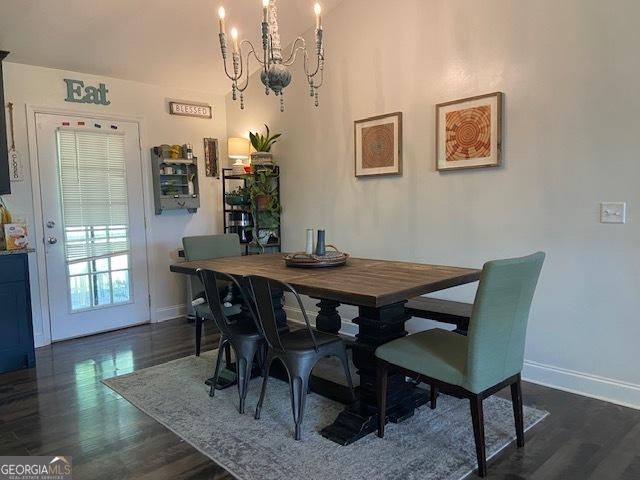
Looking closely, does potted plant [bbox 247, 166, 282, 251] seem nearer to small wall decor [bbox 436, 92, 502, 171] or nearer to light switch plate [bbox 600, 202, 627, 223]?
small wall decor [bbox 436, 92, 502, 171]

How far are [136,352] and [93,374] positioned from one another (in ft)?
1.68

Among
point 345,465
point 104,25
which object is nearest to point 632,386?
point 345,465

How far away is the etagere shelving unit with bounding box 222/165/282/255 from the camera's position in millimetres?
4859

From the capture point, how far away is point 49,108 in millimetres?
4211

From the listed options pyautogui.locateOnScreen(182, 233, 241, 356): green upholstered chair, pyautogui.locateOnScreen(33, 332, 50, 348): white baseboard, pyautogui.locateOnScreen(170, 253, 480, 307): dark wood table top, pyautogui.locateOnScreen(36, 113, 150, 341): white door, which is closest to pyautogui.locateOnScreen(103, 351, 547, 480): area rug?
pyautogui.locateOnScreen(182, 233, 241, 356): green upholstered chair

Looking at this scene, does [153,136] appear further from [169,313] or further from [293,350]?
[293,350]

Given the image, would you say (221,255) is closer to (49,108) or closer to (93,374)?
(93,374)

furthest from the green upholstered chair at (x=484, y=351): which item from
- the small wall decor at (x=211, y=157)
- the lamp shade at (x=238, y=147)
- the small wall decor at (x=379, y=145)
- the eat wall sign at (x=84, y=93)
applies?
the eat wall sign at (x=84, y=93)

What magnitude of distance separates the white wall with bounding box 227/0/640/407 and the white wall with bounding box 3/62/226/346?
5.93 ft

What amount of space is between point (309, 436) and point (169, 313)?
3.05m

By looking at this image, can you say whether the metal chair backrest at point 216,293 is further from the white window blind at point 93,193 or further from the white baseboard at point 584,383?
the white window blind at point 93,193

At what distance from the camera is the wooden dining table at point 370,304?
2287mm

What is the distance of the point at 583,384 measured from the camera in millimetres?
2943

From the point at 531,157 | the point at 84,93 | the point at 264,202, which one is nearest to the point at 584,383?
the point at 531,157
